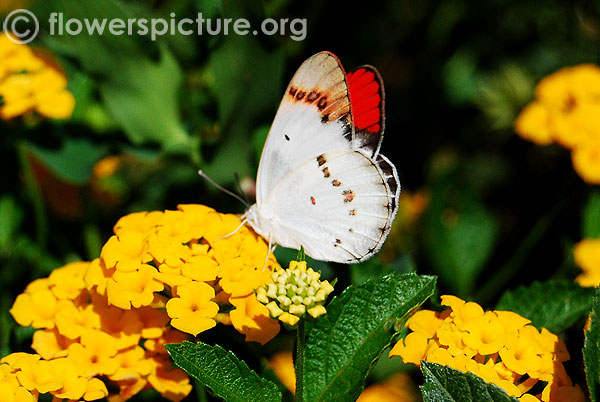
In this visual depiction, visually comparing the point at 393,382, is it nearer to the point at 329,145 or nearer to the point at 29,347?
the point at 329,145

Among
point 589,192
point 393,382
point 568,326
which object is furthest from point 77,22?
point 589,192

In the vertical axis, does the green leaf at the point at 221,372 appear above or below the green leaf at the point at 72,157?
below

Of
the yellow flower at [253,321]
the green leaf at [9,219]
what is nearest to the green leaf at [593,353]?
the yellow flower at [253,321]

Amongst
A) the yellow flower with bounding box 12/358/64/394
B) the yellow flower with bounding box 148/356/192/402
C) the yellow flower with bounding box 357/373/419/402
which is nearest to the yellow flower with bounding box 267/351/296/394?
the yellow flower with bounding box 357/373/419/402

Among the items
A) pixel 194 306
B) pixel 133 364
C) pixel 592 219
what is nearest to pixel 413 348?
pixel 194 306

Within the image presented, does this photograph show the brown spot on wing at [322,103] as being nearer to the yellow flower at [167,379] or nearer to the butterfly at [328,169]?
the butterfly at [328,169]

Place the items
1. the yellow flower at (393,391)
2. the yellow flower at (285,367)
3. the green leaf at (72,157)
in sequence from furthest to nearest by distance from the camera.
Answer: the green leaf at (72,157)
the yellow flower at (285,367)
the yellow flower at (393,391)
